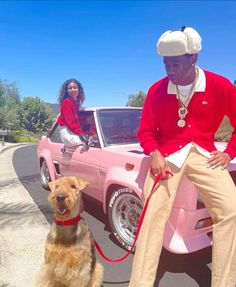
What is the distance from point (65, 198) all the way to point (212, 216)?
1.35 metres

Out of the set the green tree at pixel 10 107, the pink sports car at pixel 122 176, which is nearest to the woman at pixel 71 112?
the pink sports car at pixel 122 176

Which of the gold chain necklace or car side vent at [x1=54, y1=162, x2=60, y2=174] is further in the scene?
car side vent at [x1=54, y1=162, x2=60, y2=174]

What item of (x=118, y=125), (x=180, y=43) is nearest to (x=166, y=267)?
(x=118, y=125)

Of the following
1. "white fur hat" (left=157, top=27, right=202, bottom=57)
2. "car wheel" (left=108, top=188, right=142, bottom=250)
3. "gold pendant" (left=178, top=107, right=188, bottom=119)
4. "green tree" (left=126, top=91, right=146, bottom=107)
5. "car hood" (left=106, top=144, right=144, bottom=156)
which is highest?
"green tree" (left=126, top=91, right=146, bottom=107)

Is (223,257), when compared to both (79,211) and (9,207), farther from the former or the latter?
(9,207)

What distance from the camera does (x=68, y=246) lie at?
2.70m

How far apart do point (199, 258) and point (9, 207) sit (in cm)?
371

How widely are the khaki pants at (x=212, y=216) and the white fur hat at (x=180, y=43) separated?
35.6 inches

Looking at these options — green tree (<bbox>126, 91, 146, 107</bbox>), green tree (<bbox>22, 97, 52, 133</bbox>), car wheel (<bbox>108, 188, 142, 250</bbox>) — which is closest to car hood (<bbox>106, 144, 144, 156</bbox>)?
car wheel (<bbox>108, 188, 142, 250</bbox>)

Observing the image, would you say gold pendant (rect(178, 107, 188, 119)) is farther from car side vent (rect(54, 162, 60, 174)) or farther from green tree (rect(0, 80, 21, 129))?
green tree (rect(0, 80, 21, 129))

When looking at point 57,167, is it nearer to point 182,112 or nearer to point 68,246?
point 68,246

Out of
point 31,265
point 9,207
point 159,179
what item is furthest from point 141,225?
point 9,207

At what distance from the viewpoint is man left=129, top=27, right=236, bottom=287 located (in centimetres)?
257

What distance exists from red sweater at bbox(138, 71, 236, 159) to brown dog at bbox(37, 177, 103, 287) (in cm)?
89
